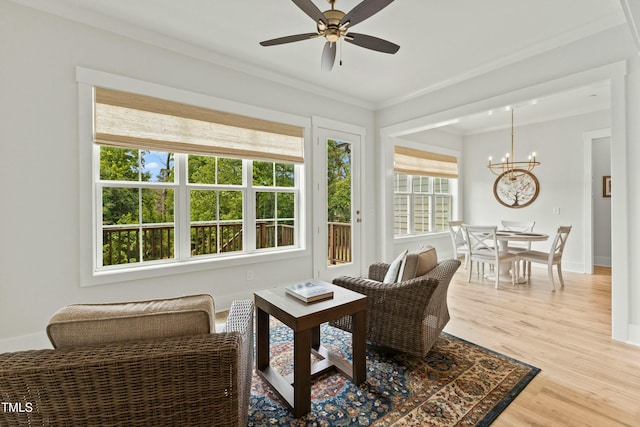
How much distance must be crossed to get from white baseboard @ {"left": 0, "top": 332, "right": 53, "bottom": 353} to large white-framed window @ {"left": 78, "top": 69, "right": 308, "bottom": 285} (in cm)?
53

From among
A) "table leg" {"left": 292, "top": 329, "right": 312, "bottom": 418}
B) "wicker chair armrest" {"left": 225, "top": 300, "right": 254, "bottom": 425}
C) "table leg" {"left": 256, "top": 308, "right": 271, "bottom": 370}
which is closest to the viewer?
"wicker chair armrest" {"left": 225, "top": 300, "right": 254, "bottom": 425}

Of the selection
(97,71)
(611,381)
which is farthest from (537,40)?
(97,71)

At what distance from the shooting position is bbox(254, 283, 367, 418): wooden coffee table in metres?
1.72

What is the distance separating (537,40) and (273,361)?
3.94 m

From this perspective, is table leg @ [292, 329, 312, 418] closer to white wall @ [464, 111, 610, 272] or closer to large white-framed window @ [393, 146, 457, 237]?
large white-framed window @ [393, 146, 457, 237]

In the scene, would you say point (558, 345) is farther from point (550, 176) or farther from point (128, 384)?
point (550, 176)

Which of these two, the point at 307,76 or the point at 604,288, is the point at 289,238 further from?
the point at 604,288

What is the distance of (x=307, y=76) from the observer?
3.89 meters

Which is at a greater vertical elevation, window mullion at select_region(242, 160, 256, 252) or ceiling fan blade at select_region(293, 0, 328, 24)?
ceiling fan blade at select_region(293, 0, 328, 24)

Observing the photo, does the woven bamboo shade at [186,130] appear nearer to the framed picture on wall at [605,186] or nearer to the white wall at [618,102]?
the white wall at [618,102]

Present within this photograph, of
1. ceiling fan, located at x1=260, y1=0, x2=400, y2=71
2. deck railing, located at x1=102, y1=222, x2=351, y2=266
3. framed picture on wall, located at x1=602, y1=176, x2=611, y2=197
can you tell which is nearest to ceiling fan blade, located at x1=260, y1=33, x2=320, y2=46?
ceiling fan, located at x1=260, y1=0, x2=400, y2=71

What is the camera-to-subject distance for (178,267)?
317 centimetres

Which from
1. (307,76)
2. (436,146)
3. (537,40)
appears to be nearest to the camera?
(537,40)

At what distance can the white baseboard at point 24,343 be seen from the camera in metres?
2.39
